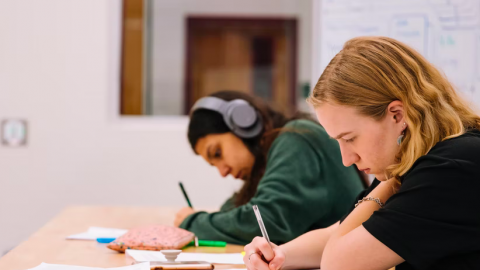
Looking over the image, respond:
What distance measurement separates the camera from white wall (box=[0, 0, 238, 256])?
3.03 meters

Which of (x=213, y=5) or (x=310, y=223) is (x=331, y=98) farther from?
(x=213, y=5)

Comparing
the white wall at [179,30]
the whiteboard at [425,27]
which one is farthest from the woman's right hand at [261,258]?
the white wall at [179,30]

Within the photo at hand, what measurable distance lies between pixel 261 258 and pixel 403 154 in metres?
0.39

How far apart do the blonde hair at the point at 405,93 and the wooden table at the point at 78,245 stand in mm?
511

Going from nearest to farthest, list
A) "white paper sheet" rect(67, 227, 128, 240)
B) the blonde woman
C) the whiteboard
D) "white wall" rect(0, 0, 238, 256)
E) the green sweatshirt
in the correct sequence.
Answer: the blonde woman → the green sweatshirt → "white paper sheet" rect(67, 227, 128, 240) → the whiteboard → "white wall" rect(0, 0, 238, 256)

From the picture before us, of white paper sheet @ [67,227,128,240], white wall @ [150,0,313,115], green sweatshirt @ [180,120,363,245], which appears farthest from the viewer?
white wall @ [150,0,313,115]

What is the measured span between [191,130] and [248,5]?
8.22 feet

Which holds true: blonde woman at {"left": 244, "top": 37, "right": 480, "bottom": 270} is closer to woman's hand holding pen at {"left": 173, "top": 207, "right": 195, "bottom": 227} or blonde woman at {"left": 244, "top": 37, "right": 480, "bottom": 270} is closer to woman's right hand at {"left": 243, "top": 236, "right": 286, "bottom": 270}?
woman's right hand at {"left": 243, "top": 236, "right": 286, "bottom": 270}

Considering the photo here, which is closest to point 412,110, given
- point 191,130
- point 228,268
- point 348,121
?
point 348,121

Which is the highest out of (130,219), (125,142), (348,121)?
(348,121)

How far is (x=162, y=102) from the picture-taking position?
401 centimetres

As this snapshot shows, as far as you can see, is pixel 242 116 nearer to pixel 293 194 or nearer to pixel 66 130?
pixel 293 194

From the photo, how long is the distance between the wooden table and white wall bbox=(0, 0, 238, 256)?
833 millimetres

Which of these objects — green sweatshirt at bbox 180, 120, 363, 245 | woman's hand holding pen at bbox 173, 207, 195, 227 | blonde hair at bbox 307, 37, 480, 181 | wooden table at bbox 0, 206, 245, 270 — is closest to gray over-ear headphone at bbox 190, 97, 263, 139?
green sweatshirt at bbox 180, 120, 363, 245
